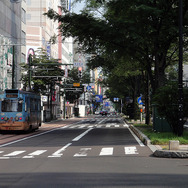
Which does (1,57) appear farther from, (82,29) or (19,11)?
(82,29)

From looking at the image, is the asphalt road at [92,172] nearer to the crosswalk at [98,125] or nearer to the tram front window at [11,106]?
the tram front window at [11,106]

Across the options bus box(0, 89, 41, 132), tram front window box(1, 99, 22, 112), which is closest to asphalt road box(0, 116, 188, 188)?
bus box(0, 89, 41, 132)

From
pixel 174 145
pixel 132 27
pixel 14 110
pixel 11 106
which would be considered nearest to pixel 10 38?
pixel 11 106

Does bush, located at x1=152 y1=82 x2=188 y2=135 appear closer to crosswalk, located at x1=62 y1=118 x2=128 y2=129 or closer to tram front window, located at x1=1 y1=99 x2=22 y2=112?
tram front window, located at x1=1 y1=99 x2=22 y2=112

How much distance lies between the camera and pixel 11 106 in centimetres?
3062

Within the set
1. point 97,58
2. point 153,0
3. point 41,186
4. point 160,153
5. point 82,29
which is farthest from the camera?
point 97,58

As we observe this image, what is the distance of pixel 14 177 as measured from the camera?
10.2 meters

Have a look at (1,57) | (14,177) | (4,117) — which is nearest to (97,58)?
(1,57)

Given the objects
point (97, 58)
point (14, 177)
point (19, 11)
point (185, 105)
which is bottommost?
point (14, 177)

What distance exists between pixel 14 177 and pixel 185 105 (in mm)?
14946

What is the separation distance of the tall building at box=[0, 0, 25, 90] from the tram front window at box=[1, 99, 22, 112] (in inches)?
675

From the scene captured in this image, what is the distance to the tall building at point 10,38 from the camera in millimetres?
54844

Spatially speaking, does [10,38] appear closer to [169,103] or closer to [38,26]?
[38,26]

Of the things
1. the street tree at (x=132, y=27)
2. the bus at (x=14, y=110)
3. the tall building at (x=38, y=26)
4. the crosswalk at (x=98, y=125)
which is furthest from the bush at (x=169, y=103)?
the tall building at (x=38, y=26)
